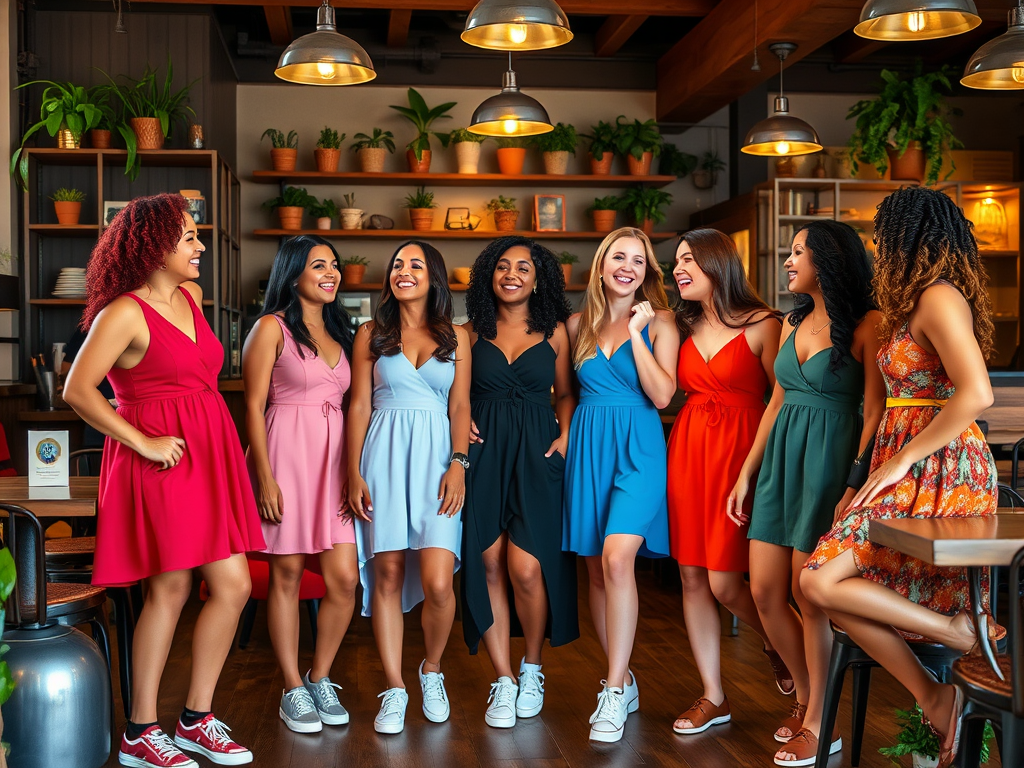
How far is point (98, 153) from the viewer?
20.7 ft

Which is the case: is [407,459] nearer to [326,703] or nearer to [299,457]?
[299,457]

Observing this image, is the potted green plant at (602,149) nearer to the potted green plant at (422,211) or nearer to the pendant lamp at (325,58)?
the potted green plant at (422,211)

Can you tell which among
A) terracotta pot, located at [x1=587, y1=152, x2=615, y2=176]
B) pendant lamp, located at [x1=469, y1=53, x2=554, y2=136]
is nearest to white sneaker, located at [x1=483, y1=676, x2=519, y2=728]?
pendant lamp, located at [x1=469, y1=53, x2=554, y2=136]

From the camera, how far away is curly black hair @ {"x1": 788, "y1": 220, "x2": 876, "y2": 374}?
280 centimetres

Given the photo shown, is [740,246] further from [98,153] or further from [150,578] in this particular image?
[150,578]

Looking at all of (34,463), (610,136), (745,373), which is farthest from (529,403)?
(610,136)

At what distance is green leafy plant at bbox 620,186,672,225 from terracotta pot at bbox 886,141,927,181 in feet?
5.40

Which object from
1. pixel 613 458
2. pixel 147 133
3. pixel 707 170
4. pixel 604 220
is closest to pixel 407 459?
pixel 613 458

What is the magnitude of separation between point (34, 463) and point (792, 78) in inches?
287

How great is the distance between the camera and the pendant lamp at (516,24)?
347 centimetres

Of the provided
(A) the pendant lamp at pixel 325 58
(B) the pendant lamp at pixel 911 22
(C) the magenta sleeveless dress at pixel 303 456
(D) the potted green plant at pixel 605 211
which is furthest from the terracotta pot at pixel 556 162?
(C) the magenta sleeveless dress at pixel 303 456

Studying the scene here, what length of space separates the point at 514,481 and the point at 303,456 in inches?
26.5

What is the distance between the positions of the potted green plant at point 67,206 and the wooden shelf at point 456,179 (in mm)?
1429

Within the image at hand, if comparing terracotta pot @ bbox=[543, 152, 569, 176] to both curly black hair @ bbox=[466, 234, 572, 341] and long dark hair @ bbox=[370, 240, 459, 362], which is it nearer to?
curly black hair @ bbox=[466, 234, 572, 341]
